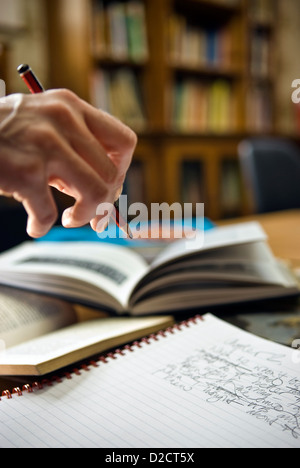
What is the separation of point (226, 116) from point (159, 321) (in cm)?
238

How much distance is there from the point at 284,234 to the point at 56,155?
998 millimetres

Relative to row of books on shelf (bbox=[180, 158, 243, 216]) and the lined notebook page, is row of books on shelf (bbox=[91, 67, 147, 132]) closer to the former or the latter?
row of books on shelf (bbox=[180, 158, 243, 216])

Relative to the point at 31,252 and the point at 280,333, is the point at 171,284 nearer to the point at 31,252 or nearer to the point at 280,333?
the point at 280,333

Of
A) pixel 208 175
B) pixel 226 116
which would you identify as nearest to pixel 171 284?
pixel 208 175

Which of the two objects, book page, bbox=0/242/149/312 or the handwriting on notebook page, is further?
book page, bbox=0/242/149/312

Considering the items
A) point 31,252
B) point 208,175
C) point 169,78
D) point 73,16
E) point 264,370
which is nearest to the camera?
point 264,370

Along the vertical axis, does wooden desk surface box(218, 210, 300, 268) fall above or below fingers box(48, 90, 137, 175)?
below

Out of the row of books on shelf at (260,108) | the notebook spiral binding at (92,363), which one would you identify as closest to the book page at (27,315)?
the notebook spiral binding at (92,363)

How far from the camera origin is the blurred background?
6.56 ft

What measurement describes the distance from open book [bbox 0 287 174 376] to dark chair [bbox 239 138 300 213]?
135cm

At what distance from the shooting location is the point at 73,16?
2029 mm

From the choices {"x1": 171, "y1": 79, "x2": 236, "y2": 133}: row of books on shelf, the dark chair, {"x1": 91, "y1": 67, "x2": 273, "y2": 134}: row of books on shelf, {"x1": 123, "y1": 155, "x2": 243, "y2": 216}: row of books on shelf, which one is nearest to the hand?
the dark chair

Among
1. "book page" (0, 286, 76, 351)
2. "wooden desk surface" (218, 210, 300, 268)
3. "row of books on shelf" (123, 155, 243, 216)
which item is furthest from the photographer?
"row of books on shelf" (123, 155, 243, 216)

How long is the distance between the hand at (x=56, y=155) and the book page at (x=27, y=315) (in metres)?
0.21
